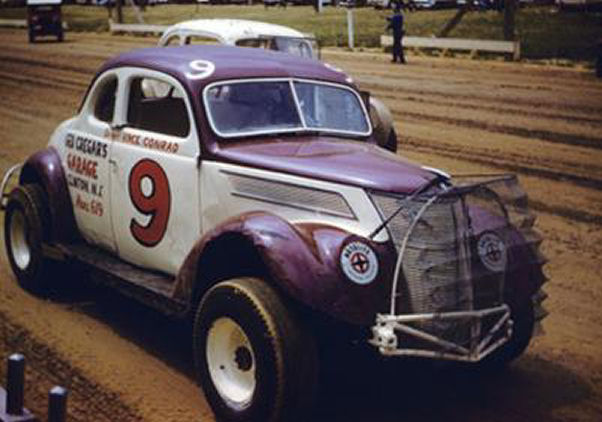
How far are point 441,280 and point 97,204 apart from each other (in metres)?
2.88

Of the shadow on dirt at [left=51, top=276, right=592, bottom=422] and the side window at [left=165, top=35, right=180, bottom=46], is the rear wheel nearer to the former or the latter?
the shadow on dirt at [left=51, top=276, right=592, bottom=422]

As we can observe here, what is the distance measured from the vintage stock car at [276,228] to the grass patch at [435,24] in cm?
2221

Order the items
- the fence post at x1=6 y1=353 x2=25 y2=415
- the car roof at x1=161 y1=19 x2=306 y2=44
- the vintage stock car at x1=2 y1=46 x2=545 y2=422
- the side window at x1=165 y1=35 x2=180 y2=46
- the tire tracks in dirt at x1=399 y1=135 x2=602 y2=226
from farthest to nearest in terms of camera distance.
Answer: the side window at x1=165 y1=35 x2=180 y2=46, the car roof at x1=161 y1=19 x2=306 y2=44, the tire tracks in dirt at x1=399 y1=135 x2=602 y2=226, the vintage stock car at x1=2 y1=46 x2=545 y2=422, the fence post at x1=6 y1=353 x2=25 y2=415

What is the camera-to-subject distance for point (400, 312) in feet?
15.2

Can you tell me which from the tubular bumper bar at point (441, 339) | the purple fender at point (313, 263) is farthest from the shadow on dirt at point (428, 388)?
the purple fender at point (313, 263)

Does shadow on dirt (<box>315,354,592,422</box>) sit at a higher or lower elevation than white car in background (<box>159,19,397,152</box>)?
lower

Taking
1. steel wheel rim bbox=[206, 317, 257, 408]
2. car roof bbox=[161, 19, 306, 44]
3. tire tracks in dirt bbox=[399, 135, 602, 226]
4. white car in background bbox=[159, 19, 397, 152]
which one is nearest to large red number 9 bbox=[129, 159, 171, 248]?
steel wheel rim bbox=[206, 317, 257, 408]

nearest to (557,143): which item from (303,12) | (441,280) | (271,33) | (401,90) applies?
(271,33)

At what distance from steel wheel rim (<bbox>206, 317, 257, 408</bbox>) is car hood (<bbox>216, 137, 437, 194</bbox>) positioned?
964 mm

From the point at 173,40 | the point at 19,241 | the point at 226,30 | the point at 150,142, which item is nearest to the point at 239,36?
the point at 226,30

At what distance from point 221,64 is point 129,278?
154 cm

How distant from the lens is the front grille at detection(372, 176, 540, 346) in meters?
4.64

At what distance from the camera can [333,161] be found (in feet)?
17.2

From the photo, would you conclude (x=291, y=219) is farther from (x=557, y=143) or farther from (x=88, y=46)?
(x=88, y=46)
